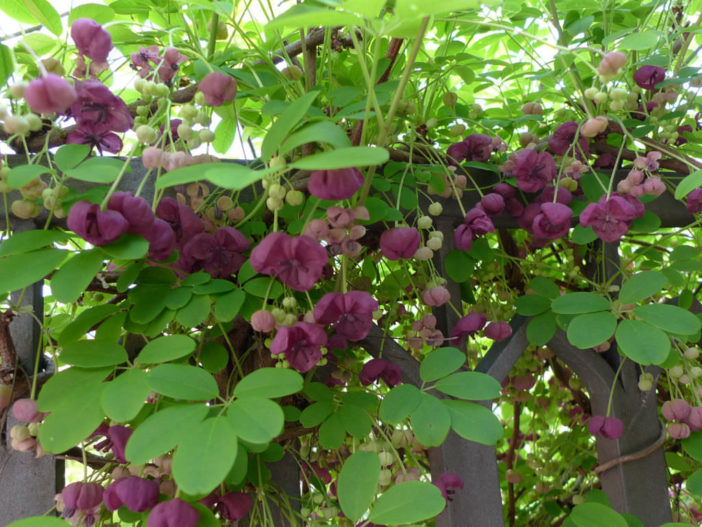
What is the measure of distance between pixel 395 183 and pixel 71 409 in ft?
2.04

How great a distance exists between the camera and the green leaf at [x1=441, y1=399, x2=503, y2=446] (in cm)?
79

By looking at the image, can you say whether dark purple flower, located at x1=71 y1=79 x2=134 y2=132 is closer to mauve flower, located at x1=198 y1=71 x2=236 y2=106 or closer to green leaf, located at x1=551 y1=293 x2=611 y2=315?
mauve flower, located at x1=198 y1=71 x2=236 y2=106

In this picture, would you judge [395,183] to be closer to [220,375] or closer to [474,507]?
[220,375]

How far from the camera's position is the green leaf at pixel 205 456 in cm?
57

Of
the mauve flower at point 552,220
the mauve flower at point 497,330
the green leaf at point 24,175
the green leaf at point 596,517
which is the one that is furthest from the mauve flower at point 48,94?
the green leaf at point 596,517

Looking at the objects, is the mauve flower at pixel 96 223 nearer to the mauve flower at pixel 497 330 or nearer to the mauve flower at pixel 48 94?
the mauve flower at pixel 48 94

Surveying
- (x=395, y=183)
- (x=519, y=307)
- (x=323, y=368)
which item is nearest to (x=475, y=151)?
(x=395, y=183)

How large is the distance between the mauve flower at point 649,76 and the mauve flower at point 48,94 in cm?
99

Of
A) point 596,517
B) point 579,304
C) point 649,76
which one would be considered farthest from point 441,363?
point 649,76

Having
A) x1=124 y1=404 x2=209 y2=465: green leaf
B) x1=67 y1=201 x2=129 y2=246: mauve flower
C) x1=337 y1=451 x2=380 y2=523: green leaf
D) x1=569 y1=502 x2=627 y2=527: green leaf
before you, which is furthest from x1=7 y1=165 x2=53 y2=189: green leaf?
x1=569 y1=502 x2=627 y2=527: green leaf

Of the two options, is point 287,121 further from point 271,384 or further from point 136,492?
point 136,492

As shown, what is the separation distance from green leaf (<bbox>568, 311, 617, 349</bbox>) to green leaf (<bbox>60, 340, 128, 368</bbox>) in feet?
2.04

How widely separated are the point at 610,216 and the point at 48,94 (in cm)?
75

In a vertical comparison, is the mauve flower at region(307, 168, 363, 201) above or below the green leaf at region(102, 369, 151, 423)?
above
